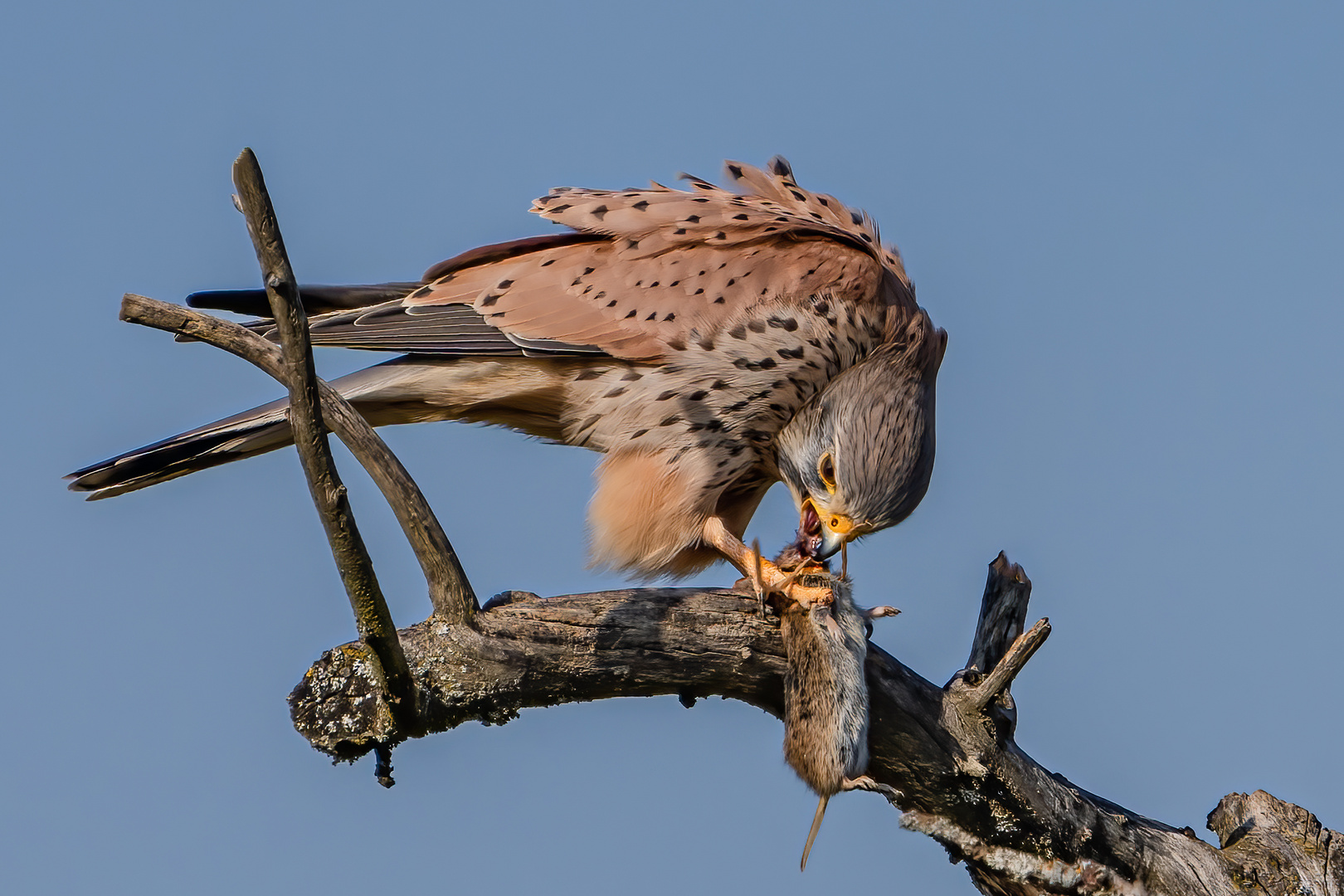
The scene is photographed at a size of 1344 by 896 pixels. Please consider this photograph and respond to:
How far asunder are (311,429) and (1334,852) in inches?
142

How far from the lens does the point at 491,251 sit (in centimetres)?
511

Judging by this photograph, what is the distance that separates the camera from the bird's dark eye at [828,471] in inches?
183

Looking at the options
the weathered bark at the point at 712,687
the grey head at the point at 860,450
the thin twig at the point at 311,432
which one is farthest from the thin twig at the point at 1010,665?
the thin twig at the point at 311,432

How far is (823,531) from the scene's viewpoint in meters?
4.63

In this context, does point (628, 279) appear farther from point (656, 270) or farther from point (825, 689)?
point (825, 689)

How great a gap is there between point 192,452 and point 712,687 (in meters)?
1.85

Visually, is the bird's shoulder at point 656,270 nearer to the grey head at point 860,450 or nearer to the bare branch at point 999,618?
the grey head at point 860,450

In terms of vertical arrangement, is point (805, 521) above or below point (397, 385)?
below

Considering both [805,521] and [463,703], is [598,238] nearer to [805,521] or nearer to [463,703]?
[805,521]

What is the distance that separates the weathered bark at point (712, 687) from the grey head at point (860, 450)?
0.51m

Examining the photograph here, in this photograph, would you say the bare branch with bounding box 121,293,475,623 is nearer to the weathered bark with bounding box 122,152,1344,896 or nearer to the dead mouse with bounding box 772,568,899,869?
the weathered bark with bounding box 122,152,1344,896

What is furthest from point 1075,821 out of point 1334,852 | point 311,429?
point 311,429

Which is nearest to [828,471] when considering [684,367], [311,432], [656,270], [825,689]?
[684,367]

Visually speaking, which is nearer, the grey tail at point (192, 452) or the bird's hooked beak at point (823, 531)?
the grey tail at point (192, 452)
